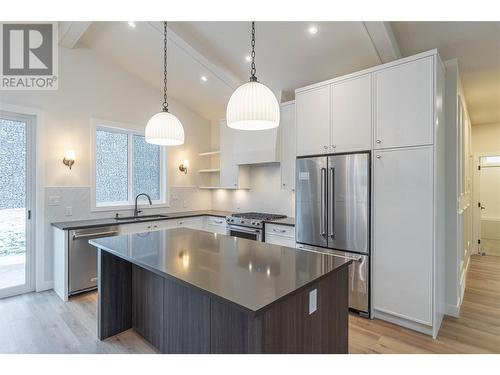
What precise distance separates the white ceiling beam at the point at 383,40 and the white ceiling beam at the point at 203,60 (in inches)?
77.0

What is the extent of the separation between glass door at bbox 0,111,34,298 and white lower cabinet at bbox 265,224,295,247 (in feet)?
10.1

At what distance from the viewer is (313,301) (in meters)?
1.62

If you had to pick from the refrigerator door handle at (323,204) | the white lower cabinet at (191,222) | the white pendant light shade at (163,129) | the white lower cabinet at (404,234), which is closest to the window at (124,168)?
the white lower cabinet at (191,222)

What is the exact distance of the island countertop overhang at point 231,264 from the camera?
4.45 ft

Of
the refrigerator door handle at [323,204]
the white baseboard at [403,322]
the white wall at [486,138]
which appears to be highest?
the white wall at [486,138]

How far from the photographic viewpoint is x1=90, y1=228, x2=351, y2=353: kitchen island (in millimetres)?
1370

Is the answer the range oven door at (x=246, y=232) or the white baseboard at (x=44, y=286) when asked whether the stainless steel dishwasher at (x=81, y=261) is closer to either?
the white baseboard at (x=44, y=286)

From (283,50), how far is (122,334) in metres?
3.47

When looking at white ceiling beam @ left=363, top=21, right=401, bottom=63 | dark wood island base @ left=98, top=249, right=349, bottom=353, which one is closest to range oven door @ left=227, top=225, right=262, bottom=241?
dark wood island base @ left=98, top=249, right=349, bottom=353

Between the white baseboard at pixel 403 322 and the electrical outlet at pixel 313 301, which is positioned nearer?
the electrical outlet at pixel 313 301

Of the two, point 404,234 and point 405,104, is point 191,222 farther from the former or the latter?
point 405,104

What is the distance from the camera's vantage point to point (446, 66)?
2.97 meters

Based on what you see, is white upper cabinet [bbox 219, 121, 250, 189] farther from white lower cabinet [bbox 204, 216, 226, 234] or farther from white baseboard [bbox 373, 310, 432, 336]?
white baseboard [bbox 373, 310, 432, 336]
